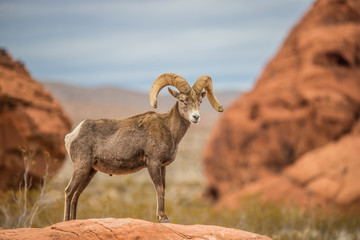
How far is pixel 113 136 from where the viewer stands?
6.28 meters

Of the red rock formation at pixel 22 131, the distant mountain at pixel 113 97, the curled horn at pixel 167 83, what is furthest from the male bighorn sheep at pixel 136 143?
the distant mountain at pixel 113 97

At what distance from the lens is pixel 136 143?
20.3ft

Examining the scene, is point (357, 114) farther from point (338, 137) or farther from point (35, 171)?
point (35, 171)

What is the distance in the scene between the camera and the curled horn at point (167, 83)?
616cm

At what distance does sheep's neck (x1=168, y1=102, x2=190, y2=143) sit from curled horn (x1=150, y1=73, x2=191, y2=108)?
1.11ft

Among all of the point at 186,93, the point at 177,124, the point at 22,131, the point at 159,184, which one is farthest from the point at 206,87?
the point at 22,131

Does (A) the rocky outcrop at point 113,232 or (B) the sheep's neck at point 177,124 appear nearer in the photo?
(A) the rocky outcrop at point 113,232

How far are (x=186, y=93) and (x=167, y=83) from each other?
0.43m

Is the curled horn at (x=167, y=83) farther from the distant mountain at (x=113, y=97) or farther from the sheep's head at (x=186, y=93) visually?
the distant mountain at (x=113, y=97)

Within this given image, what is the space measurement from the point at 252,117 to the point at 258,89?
1.68m

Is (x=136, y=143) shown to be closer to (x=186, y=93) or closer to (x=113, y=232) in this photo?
(x=186, y=93)

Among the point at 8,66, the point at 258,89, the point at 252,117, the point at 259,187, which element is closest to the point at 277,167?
the point at 259,187

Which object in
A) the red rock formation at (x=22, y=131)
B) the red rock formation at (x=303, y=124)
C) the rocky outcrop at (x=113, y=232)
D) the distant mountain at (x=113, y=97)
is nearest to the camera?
the rocky outcrop at (x=113, y=232)

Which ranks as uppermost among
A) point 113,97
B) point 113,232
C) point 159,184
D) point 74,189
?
point 113,97
